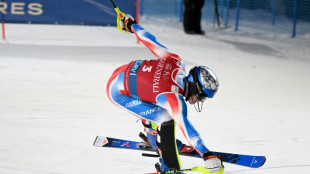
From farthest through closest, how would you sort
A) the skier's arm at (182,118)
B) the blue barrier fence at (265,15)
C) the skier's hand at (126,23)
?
the blue barrier fence at (265,15)
the skier's hand at (126,23)
the skier's arm at (182,118)

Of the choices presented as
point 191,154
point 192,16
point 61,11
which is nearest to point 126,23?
A: point 191,154

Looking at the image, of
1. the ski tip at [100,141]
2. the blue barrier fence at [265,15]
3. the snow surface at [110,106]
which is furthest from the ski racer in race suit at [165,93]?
the blue barrier fence at [265,15]

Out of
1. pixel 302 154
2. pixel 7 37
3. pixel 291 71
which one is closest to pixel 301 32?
pixel 291 71

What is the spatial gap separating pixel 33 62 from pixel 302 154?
230 inches

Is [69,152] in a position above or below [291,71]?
above

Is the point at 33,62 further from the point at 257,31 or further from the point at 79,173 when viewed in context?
the point at 257,31

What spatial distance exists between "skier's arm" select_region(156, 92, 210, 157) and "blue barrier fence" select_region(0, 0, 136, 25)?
779 centimetres

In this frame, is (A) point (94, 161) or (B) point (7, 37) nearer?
(A) point (94, 161)

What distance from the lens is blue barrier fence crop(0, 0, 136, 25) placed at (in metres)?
11.8

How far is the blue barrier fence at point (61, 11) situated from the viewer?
11.8m

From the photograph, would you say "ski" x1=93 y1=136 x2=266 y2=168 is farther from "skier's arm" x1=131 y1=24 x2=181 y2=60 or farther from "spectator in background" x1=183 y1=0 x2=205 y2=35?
"spectator in background" x1=183 y1=0 x2=205 y2=35

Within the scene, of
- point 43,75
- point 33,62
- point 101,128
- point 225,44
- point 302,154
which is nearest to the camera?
point 302,154

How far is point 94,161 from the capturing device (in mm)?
5082

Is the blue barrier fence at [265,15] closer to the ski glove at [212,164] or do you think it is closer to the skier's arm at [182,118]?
the skier's arm at [182,118]
